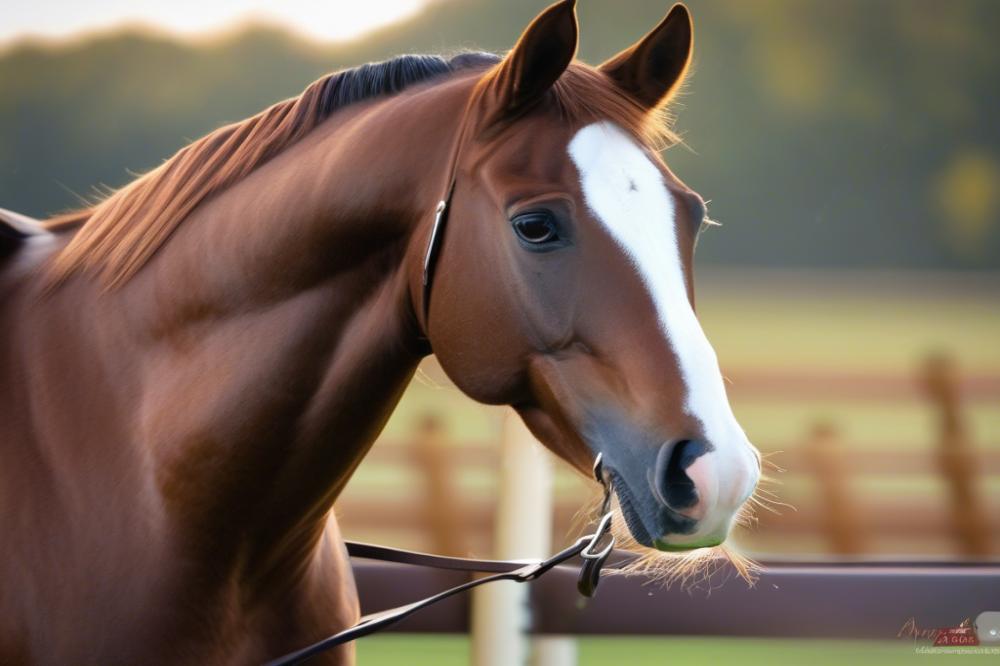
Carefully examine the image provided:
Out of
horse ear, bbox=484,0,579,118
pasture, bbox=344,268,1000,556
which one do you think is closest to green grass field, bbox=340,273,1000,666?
pasture, bbox=344,268,1000,556

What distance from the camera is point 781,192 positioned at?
41.4 ft

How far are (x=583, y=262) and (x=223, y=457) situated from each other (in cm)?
63

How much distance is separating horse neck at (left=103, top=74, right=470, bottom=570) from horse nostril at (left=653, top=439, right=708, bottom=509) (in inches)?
17.9

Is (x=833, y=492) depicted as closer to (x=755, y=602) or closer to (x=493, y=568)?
(x=755, y=602)

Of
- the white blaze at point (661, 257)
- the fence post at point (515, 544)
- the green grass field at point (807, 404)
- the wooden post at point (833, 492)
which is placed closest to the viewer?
the white blaze at point (661, 257)

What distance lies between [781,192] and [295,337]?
1178cm

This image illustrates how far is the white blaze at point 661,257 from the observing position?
4.33 ft

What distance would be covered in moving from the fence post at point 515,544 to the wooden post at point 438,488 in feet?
8.16

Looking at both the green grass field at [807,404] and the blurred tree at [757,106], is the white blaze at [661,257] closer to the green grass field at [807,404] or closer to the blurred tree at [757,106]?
the green grass field at [807,404]

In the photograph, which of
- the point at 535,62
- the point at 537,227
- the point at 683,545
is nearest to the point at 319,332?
the point at 537,227

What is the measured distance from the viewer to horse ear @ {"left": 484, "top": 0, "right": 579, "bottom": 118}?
1.46m

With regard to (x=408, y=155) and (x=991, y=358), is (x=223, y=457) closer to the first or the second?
(x=408, y=155)

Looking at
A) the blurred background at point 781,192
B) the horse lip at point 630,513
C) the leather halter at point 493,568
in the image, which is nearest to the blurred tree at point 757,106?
the blurred background at point 781,192

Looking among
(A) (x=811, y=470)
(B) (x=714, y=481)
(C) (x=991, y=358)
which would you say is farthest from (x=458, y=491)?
(C) (x=991, y=358)
